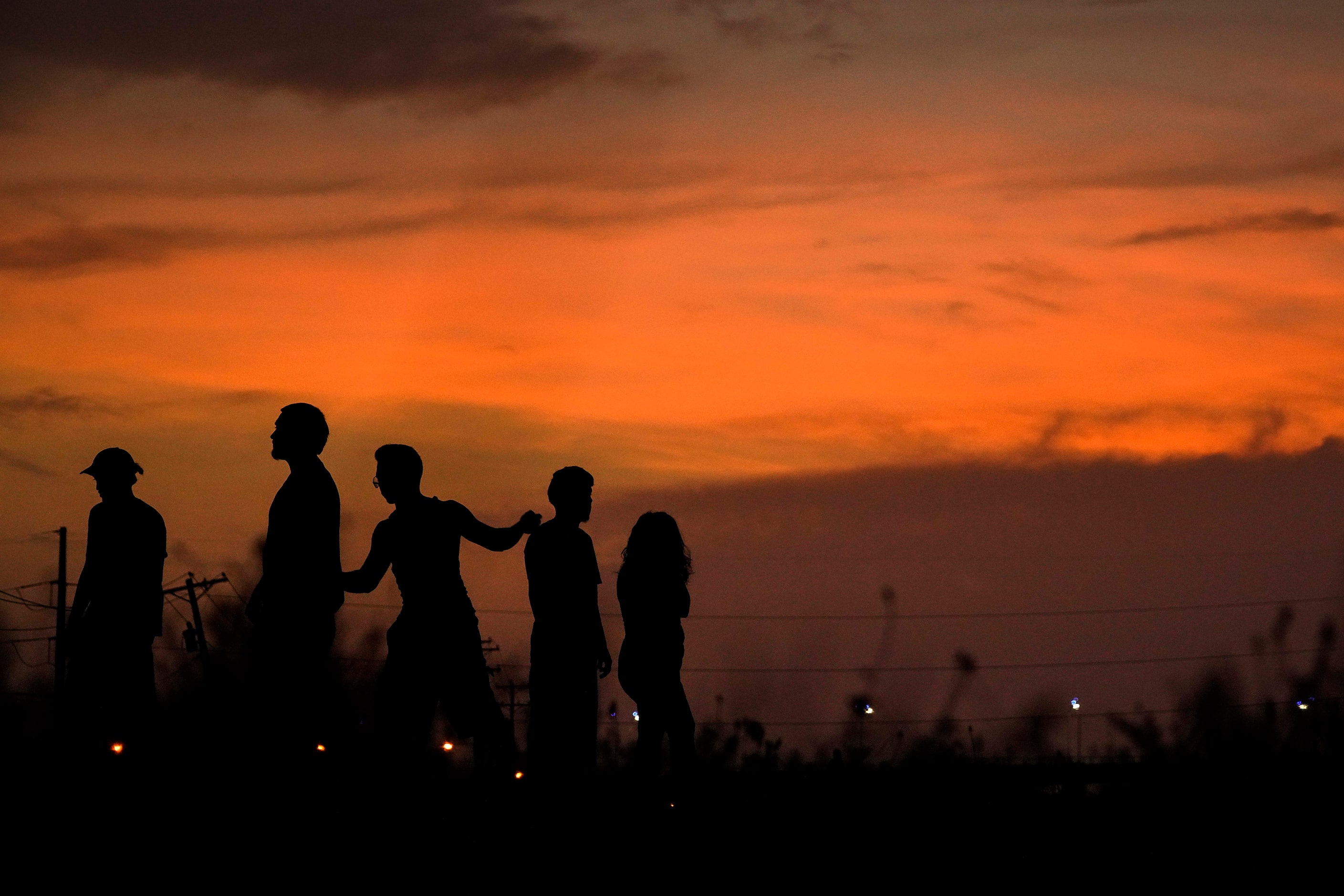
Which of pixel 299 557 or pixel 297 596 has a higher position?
pixel 299 557

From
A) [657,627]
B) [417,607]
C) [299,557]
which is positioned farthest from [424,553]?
[657,627]

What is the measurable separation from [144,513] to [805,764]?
499cm

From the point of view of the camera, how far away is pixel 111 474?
36.8 feet

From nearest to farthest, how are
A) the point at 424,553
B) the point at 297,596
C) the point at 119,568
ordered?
the point at 297,596 → the point at 424,553 → the point at 119,568

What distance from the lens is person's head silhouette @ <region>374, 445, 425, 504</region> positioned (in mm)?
10406

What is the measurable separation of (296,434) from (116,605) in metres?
2.05

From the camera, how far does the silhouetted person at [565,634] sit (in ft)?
36.8

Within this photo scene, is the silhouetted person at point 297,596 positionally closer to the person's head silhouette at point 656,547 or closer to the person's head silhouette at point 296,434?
the person's head silhouette at point 296,434

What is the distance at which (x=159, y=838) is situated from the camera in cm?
848

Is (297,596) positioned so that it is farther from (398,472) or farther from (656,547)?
(656,547)

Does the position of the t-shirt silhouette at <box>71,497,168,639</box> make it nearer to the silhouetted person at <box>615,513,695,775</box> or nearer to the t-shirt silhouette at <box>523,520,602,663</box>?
the t-shirt silhouette at <box>523,520,602,663</box>

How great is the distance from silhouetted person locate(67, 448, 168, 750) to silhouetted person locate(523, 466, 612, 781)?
86.3 inches

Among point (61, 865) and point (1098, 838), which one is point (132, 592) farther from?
point (1098, 838)

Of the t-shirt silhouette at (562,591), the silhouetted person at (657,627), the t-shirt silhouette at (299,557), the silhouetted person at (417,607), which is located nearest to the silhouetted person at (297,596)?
the t-shirt silhouette at (299,557)
